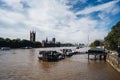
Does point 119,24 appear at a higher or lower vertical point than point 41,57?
higher

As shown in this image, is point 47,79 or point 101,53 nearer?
point 47,79

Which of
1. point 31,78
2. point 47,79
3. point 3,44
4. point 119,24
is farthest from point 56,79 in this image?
point 3,44

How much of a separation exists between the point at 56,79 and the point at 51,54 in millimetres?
35165

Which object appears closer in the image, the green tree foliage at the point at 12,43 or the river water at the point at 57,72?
the river water at the point at 57,72

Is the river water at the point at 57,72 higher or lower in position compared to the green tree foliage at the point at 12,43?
lower

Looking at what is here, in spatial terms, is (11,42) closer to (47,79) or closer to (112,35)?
(112,35)

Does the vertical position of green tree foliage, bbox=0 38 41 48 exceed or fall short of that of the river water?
it exceeds it

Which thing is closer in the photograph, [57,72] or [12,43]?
[57,72]

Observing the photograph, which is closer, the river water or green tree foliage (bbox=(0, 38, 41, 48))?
the river water

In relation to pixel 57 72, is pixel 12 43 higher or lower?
higher

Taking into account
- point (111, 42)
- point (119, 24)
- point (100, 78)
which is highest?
point (119, 24)

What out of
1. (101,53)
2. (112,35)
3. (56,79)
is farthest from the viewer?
(112,35)

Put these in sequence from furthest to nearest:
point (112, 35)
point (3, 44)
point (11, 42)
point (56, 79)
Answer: point (11, 42) < point (3, 44) < point (112, 35) < point (56, 79)

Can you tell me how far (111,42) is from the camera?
8375cm
